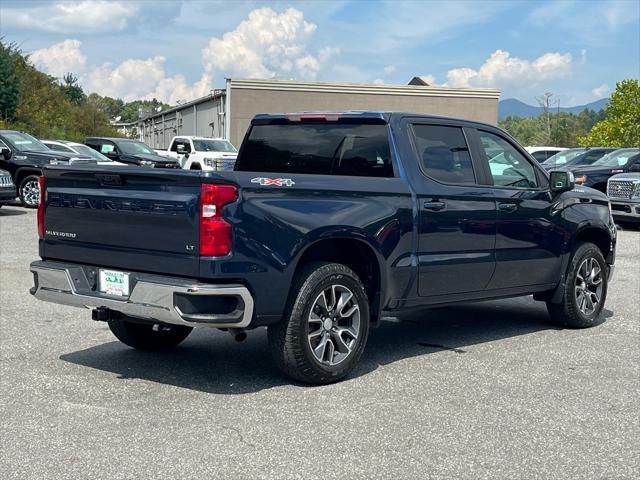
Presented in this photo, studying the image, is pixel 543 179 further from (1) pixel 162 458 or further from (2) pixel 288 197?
(1) pixel 162 458

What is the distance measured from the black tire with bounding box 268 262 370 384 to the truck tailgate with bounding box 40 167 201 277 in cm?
79

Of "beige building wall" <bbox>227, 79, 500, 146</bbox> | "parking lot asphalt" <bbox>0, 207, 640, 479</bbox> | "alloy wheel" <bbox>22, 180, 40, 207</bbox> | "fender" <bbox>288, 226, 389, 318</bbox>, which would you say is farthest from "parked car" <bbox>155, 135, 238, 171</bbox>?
"fender" <bbox>288, 226, 389, 318</bbox>

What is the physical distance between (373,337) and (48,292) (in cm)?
289

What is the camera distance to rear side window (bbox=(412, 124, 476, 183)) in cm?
695

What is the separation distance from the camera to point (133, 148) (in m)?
29.3

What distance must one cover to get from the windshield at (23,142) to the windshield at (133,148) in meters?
7.13

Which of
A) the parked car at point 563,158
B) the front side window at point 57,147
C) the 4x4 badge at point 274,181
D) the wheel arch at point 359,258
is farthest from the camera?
the parked car at point 563,158

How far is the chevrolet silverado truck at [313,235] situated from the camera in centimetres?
555

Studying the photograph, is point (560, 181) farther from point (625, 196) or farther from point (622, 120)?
point (622, 120)

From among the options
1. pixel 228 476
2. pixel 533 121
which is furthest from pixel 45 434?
pixel 533 121

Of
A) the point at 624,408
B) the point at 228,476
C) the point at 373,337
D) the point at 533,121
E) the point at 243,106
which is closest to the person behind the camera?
the point at 228,476

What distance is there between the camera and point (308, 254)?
6172 millimetres

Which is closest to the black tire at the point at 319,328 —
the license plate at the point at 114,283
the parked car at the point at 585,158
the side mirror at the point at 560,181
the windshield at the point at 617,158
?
the license plate at the point at 114,283

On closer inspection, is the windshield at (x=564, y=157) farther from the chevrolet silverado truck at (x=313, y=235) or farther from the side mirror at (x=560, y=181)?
the chevrolet silverado truck at (x=313, y=235)
